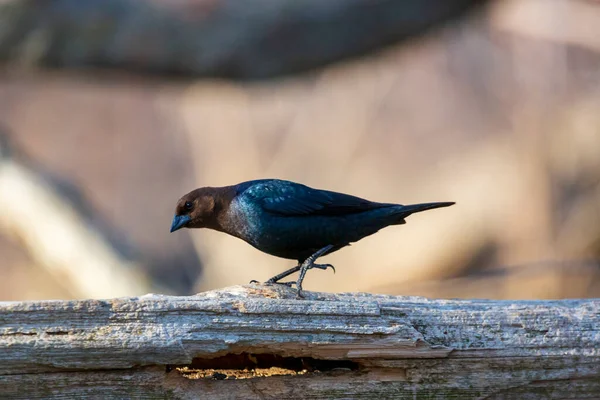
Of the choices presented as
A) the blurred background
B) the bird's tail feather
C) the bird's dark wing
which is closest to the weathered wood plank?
the bird's tail feather

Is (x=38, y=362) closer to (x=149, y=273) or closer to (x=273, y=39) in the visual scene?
(x=273, y=39)

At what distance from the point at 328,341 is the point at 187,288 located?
5.84 metres

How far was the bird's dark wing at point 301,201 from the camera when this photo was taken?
12.8ft

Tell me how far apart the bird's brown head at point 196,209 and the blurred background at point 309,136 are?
254 centimetres

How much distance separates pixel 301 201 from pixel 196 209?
19.7 inches

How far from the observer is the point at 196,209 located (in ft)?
13.5

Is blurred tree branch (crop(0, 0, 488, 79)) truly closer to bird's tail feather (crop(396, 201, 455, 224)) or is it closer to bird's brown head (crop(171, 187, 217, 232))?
bird's brown head (crop(171, 187, 217, 232))

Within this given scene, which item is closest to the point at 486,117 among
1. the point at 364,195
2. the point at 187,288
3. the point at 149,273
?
the point at 364,195

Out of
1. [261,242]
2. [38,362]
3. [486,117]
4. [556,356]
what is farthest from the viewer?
[486,117]

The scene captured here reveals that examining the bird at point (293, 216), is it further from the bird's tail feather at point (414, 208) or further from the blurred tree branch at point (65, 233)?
the blurred tree branch at point (65, 233)

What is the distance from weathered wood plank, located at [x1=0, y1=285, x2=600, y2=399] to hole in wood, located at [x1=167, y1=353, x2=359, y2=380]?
11 mm

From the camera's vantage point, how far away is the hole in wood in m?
2.71

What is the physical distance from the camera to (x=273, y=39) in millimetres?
6398

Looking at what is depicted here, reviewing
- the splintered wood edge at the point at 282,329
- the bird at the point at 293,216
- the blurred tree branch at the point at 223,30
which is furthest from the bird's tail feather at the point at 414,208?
the blurred tree branch at the point at 223,30
